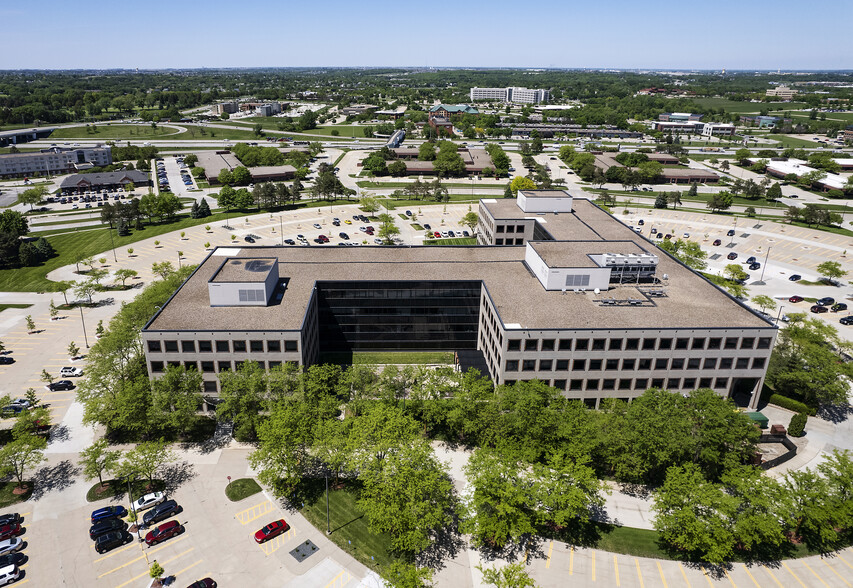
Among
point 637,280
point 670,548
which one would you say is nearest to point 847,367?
point 637,280

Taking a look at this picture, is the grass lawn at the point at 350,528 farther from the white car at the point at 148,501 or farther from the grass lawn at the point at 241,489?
the white car at the point at 148,501

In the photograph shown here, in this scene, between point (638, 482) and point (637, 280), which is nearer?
point (638, 482)

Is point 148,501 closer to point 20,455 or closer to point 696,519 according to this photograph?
point 20,455

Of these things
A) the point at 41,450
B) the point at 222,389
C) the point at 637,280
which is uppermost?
the point at 637,280

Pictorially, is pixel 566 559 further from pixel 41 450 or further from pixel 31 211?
pixel 31 211

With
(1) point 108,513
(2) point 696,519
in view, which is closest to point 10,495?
(1) point 108,513

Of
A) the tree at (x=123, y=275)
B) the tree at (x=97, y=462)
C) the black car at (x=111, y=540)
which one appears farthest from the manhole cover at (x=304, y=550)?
the tree at (x=123, y=275)

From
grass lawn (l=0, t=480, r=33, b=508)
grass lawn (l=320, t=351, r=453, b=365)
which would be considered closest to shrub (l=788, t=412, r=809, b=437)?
grass lawn (l=320, t=351, r=453, b=365)
